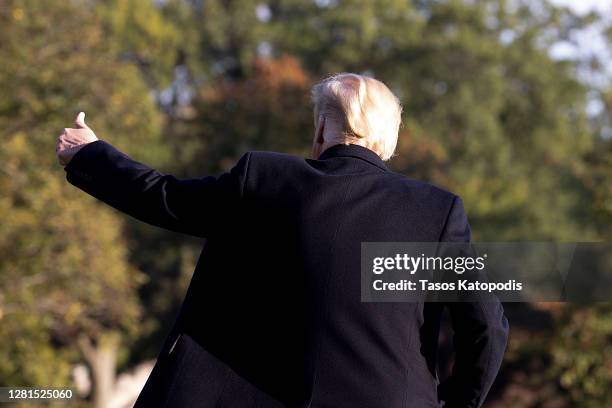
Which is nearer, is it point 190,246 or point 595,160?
point 595,160

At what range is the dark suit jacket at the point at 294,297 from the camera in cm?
225

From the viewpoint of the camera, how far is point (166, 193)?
229cm

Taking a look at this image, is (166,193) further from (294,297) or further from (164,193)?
(294,297)

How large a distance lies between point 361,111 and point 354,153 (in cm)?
10

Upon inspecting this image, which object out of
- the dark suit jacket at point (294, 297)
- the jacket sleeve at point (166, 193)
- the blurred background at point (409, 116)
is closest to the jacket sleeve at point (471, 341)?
the dark suit jacket at point (294, 297)

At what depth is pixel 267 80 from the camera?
28.8 m

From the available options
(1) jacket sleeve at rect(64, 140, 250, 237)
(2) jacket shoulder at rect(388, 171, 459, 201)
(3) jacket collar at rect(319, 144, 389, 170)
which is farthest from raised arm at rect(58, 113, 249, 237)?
(2) jacket shoulder at rect(388, 171, 459, 201)

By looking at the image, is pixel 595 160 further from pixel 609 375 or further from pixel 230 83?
pixel 230 83

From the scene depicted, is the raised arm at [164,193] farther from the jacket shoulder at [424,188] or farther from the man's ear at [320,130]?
the jacket shoulder at [424,188]

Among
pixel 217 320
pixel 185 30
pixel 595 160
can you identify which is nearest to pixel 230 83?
pixel 185 30

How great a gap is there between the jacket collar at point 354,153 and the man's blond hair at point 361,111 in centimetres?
2

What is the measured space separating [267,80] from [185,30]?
515 centimetres

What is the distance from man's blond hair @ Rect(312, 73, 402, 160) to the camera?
7.95 feet

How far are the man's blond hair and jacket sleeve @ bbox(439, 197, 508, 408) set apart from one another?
249 mm
